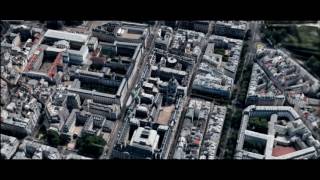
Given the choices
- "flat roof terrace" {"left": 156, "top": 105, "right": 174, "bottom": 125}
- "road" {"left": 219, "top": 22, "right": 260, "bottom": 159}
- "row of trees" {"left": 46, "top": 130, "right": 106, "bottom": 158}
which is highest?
"road" {"left": 219, "top": 22, "right": 260, "bottom": 159}

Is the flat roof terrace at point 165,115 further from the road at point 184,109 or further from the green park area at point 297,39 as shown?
the green park area at point 297,39

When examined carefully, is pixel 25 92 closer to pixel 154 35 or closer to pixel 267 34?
pixel 154 35

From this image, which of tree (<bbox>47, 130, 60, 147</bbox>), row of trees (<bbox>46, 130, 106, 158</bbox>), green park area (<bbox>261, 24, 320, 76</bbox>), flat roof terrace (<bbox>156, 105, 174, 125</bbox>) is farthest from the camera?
green park area (<bbox>261, 24, 320, 76</bbox>)

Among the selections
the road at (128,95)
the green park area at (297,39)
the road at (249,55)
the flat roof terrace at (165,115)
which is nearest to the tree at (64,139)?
the road at (128,95)

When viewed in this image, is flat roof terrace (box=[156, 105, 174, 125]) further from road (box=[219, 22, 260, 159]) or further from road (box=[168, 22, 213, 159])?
road (box=[219, 22, 260, 159])

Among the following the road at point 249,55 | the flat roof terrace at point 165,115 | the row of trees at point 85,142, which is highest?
the road at point 249,55

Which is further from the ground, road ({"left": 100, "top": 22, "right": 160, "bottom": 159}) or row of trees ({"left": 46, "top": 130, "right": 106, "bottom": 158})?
road ({"left": 100, "top": 22, "right": 160, "bottom": 159})

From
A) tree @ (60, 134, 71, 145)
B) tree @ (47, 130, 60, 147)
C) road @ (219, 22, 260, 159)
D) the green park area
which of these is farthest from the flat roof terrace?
the green park area
